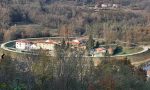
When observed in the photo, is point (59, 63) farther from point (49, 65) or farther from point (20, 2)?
point (20, 2)

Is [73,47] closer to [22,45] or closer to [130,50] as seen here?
[22,45]

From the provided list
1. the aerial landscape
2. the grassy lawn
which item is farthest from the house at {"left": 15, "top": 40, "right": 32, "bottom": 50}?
the grassy lawn

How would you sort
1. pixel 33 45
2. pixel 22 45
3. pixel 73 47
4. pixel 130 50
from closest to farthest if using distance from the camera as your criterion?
pixel 73 47 → pixel 33 45 → pixel 22 45 → pixel 130 50

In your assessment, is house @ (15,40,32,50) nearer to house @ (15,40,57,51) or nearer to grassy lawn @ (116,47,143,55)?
house @ (15,40,57,51)

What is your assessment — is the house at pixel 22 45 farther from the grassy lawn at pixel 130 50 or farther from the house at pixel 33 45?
the grassy lawn at pixel 130 50

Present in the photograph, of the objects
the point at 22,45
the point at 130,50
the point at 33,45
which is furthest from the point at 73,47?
the point at 130,50

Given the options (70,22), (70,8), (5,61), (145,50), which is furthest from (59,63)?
(70,8)

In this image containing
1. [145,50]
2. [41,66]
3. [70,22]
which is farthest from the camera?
[70,22]

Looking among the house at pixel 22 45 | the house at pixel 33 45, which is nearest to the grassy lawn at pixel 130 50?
the house at pixel 33 45
